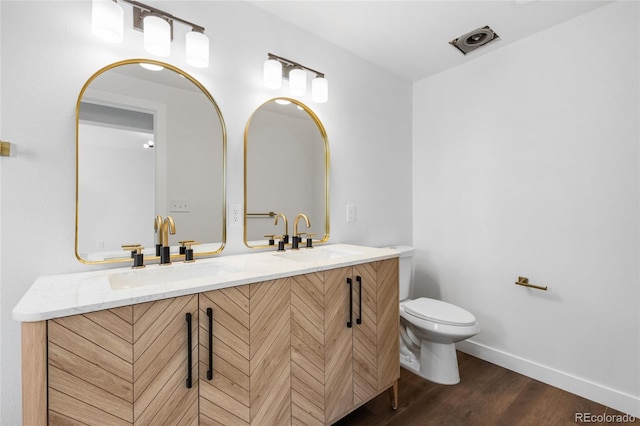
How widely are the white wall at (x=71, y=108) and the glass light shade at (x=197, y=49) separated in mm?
88

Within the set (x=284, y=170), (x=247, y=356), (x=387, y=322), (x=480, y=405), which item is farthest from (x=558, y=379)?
(x=284, y=170)

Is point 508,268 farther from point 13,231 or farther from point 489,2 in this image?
point 13,231

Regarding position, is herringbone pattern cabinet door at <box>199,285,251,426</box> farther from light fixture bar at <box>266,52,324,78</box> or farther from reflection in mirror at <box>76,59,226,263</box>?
light fixture bar at <box>266,52,324,78</box>

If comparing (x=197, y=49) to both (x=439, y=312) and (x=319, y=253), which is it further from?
(x=439, y=312)

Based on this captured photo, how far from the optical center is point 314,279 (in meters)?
1.29

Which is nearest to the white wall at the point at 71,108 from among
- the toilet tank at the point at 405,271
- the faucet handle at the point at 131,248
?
the faucet handle at the point at 131,248

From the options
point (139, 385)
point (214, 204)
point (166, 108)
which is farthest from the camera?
point (214, 204)

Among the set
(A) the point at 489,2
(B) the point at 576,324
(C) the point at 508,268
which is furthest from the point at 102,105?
(B) the point at 576,324

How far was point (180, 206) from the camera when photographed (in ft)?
4.86

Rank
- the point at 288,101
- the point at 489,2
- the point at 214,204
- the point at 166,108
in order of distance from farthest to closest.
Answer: the point at 288,101
the point at 489,2
the point at 214,204
the point at 166,108

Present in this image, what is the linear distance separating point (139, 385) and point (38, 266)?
661mm

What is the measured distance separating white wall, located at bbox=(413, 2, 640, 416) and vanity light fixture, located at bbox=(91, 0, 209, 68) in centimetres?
195

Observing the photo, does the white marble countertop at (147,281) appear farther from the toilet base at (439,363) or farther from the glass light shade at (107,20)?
the glass light shade at (107,20)

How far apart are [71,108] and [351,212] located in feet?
5.36
